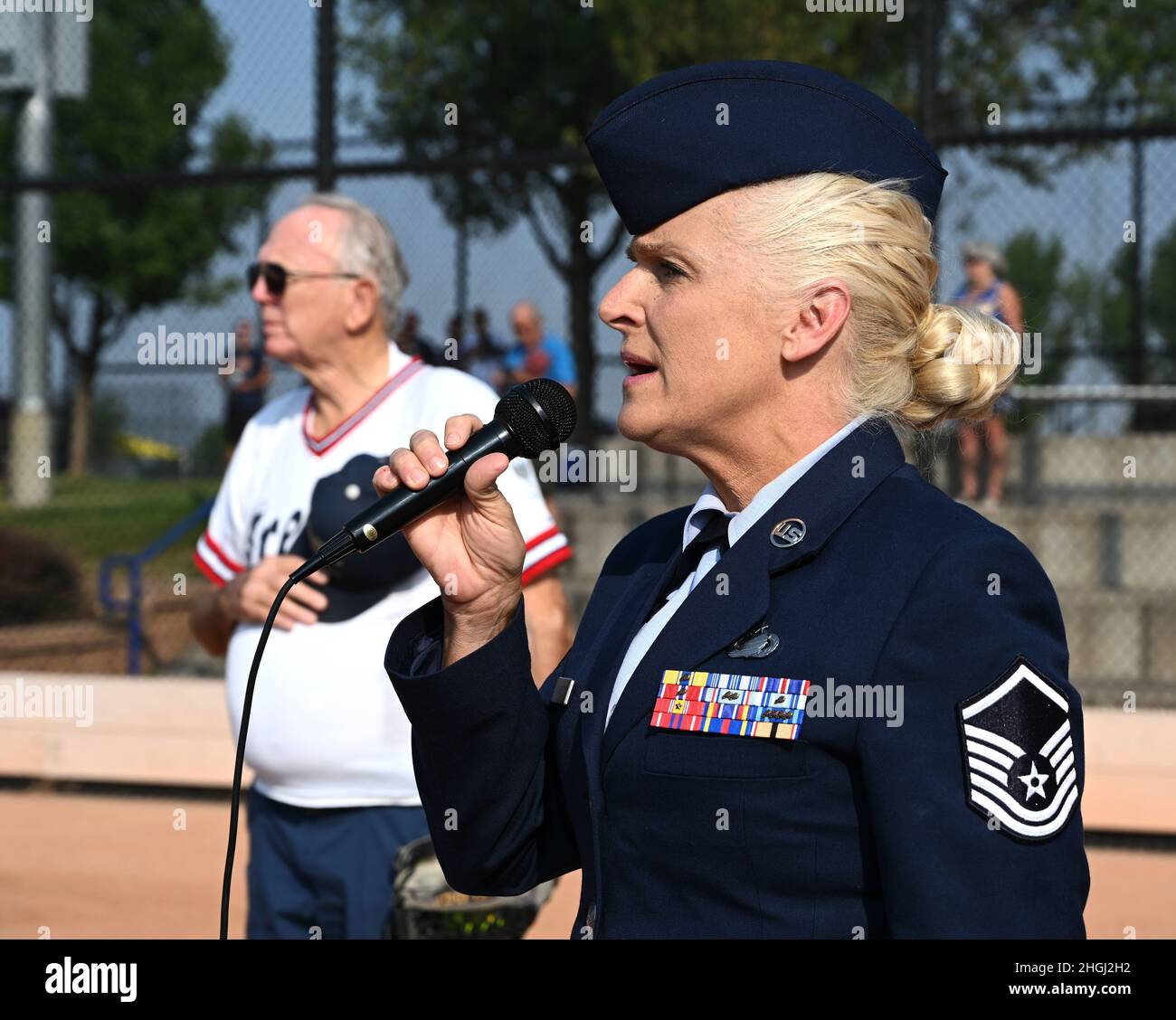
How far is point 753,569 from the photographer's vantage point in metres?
1.82

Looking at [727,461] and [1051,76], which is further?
[1051,76]

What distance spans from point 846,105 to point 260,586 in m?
1.90

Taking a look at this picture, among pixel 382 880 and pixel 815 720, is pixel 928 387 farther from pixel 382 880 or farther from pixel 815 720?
pixel 382 880

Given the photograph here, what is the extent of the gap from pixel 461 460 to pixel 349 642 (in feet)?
4.80

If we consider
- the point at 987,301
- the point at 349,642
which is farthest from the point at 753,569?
the point at 987,301

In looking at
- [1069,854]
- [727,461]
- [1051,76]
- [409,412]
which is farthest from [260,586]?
[1051,76]

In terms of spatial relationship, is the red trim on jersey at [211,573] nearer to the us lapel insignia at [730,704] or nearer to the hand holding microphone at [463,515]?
the hand holding microphone at [463,515]

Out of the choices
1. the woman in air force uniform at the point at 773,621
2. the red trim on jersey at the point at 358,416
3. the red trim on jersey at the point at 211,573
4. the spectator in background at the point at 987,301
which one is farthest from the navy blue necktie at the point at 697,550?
the spectator in background at the point at 987,301

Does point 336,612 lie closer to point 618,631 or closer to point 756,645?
point 618,631

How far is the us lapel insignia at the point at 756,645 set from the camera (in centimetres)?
175

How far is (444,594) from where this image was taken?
1985 mm

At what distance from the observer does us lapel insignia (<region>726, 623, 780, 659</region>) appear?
1.75m
